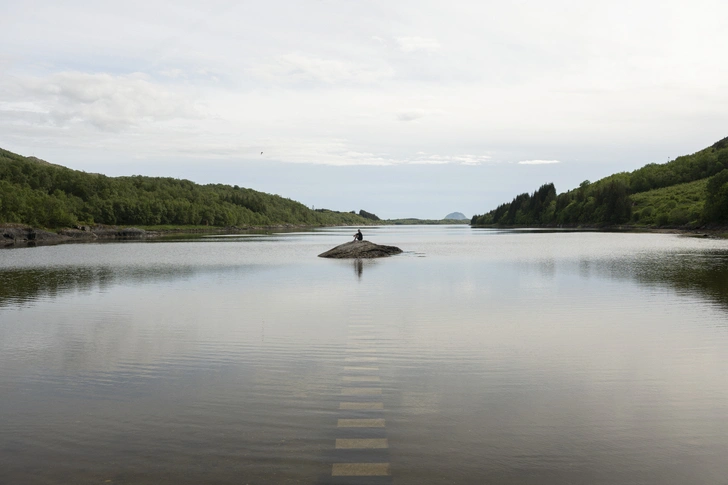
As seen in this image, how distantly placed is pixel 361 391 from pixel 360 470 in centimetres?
397

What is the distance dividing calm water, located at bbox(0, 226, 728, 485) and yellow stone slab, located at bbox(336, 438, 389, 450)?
0.03 m

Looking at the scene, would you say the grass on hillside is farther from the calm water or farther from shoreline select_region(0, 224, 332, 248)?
shoreline select_region(0, 224, 332, 248)

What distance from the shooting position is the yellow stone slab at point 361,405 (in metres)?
11.1

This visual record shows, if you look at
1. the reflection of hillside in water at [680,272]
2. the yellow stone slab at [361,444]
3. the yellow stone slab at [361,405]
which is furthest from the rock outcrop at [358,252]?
the yellow stone slab at [361,444]

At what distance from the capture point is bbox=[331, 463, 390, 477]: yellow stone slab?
814 centimetres

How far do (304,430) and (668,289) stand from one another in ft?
89.5

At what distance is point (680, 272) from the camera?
39.2 m

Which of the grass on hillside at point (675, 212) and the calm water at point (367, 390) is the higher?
the grass on hillside at point (675, 212)

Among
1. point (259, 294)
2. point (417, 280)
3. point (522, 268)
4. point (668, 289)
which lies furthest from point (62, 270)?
point (668, 289)

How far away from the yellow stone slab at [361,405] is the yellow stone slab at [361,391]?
0.62 m

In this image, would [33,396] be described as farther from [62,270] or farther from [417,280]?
[62,270]

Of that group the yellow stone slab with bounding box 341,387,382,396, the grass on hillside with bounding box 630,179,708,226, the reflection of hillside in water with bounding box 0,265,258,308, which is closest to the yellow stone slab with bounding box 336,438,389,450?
the yellow stone slab with bounding box 341,387,382,396

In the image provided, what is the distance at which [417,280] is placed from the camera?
36.7m

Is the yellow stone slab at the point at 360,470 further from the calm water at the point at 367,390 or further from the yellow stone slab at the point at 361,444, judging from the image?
the yellow stone slab at the point at 361,444
